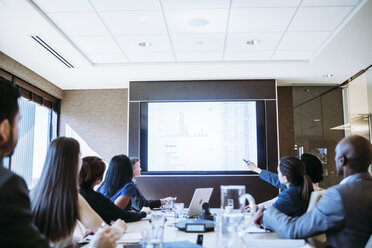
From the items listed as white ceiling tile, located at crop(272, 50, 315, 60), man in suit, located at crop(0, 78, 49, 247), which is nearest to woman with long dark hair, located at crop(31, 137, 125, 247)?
man in suit, located at crop(0, 78, 49, 247)

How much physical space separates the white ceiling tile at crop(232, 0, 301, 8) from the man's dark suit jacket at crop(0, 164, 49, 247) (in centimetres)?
283

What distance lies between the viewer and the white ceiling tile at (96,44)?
13.3 ft

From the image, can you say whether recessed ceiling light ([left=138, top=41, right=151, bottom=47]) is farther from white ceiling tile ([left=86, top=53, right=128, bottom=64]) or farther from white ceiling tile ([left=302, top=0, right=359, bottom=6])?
white ceiling tile ([left=302, top=0, right=359, bottom=6])

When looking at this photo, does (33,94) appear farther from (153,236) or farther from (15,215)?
(15,215)

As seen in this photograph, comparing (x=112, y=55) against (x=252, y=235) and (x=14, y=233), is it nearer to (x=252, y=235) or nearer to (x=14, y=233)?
(x=252, y=235)

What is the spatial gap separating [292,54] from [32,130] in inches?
168

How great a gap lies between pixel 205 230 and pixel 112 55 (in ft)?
10.3

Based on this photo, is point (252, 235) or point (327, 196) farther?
point (252, 235)

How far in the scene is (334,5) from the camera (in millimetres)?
3266

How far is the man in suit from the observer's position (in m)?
0.80

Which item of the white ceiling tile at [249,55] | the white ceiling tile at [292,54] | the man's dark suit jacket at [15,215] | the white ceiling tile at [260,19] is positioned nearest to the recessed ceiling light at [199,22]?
the white ceiling tile at [260,19]

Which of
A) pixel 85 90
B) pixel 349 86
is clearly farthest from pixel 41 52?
pixel 349 86

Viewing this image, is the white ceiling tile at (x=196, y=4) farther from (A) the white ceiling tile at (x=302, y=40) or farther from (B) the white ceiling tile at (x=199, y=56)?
(B) the white ceiling tile at (x=199, y=56)

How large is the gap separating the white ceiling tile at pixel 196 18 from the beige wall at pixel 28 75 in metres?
2.36
